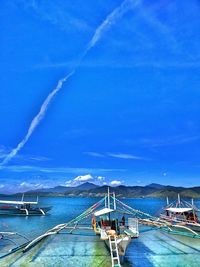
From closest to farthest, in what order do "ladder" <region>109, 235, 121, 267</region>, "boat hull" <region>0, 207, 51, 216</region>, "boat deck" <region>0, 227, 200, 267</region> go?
"ladder" <region>109, 235, 121, 267</region>, "boat deck" <region>0, 227, 200, 267</region>, "boat hull" <region>0, 207, 51, 216</region>

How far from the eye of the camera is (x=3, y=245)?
29562 mm

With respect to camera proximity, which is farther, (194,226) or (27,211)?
(27,211)

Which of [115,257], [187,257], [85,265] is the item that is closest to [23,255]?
[85,265]

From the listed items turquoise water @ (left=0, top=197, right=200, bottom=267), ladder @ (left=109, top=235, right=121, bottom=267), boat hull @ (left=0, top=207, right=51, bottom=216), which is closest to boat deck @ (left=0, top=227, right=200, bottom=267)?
turquoise water @ (left=0, top=197, right=200, bottom=267)

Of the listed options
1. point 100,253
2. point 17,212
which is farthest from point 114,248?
point 17,212

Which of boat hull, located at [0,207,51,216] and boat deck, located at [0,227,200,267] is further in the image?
boat hull, located at [0,207,51,216]

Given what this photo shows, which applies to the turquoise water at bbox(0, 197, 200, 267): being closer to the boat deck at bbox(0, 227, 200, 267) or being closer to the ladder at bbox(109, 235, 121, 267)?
the boat deck at bbox(0, 227, 200, 267)

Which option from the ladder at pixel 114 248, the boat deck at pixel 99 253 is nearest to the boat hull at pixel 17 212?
the boat deck at pixel 99 253

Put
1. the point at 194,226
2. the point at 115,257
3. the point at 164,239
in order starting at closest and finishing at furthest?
the point at 115,257 → the point at 164,239 → the point at 194,226

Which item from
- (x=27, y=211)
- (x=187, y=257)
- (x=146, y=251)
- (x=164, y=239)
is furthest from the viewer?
(x=27, y=211)

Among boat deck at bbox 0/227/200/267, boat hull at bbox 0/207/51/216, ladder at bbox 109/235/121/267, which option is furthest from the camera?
boat hull at bbox 0/207/51/216

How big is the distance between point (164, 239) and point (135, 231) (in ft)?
31.2

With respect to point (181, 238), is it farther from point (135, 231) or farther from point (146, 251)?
point (135, 231)

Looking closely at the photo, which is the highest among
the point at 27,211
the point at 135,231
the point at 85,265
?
the point at 27,211
